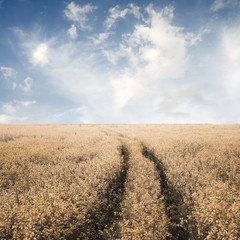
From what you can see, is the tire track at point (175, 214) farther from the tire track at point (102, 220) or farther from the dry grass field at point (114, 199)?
the tire track at point (102, 220)

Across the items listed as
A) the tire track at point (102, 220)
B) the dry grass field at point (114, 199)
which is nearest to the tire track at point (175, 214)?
the dry grass field at point (114, 199)

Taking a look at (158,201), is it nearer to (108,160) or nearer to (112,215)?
(112,215)

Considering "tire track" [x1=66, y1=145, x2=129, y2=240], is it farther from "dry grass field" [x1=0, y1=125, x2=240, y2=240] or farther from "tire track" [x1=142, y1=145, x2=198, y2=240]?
"tire track" [x1=142, y1=145, x2=198, y2=240]

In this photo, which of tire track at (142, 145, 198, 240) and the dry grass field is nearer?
the dry grass field

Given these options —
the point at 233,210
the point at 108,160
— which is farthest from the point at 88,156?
the point at 233,210

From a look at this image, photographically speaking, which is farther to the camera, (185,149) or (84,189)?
(185,149)

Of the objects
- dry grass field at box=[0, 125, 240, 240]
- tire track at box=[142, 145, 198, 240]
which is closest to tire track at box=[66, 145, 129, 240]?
dry grass field at box=[0, 125, 240, 240]

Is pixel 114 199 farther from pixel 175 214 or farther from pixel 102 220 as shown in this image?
pixel 175 214

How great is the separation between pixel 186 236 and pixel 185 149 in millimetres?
7625

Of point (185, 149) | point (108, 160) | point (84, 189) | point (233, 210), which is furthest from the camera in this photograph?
point (185, 149)

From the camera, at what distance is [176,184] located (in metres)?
6.14

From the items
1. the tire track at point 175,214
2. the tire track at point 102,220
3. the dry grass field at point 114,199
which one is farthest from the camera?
the tire track at point 175,214

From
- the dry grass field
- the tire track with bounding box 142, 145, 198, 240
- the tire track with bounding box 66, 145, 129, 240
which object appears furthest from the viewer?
the tire track with bounding box 142, 145, 198, 240

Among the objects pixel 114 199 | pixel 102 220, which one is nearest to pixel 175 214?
pixel 114 199
